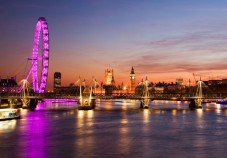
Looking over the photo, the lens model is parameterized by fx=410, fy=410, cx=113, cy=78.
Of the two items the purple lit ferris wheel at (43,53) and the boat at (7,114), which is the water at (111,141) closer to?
the boat at (7,114)

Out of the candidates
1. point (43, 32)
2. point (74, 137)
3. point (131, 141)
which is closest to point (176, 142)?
point (131, 141)

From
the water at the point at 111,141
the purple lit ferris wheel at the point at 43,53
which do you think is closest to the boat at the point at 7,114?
the water at the point at 111,141

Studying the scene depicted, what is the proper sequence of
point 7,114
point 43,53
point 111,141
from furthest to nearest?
point 43,53 < point 7,114 < point 111,141

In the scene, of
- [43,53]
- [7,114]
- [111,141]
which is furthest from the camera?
[43,53]

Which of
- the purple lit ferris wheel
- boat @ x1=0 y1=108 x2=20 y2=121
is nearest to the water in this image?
boat @ x1=0 y1=108 x2=20 y2=121

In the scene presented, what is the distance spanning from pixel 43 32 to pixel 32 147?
65184 mm

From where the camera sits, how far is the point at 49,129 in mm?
51000

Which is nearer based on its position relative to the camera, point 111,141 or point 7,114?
point 111,141

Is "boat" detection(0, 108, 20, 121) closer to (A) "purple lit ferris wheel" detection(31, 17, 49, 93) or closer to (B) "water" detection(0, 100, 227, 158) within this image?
(B) "water" detection(0, 100, 227, 158)

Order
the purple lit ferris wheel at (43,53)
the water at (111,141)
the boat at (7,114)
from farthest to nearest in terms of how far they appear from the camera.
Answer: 1. the purple lit ferris wheel at (43,53)
2. the boat at (7,114)
3. the water at (111,141)

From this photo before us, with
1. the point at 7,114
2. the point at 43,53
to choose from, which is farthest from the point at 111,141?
the point at 43,53

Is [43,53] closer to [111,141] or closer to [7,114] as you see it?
[7,114]

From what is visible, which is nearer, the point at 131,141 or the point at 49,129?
the point at 131,141

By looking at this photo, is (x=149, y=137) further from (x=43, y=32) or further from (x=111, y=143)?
(x=43, y=32)
